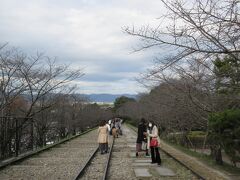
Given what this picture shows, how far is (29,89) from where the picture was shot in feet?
85.6

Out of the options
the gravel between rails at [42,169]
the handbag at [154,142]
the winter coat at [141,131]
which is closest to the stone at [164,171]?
the handbag at [154,142]

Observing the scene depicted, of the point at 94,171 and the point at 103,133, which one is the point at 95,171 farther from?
the point at 103,133

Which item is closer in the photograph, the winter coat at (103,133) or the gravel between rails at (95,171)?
the gravel between rails at (95,171)

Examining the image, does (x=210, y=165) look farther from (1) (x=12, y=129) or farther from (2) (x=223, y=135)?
(1) (x=12, y=129)

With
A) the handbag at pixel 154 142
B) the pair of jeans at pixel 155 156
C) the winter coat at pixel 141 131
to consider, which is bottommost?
the pair of jeans at pixel 155 156

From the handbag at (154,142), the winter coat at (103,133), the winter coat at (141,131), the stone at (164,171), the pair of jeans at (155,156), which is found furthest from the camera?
the winter coat at (103,133)

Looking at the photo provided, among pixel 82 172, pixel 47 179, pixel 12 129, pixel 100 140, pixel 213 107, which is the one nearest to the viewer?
pixel 47 179

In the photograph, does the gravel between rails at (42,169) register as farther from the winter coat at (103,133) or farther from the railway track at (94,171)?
the winter coat at (103,133)

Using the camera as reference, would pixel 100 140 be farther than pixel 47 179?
Yes

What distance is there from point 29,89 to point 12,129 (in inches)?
223

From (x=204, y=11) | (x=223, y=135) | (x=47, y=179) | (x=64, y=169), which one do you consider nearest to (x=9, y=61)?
(x=64, y=169)

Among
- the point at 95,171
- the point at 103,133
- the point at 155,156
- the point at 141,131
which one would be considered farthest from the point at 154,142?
the point at 103,133

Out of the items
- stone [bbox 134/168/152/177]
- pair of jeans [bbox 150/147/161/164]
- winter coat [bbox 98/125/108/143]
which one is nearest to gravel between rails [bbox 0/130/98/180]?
stone [bbox 134/168/152/177]

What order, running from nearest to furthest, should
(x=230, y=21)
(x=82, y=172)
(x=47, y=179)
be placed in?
1. (x=230, y=21)
2. (x=47, y=179)
3. (x=82, y=172)
